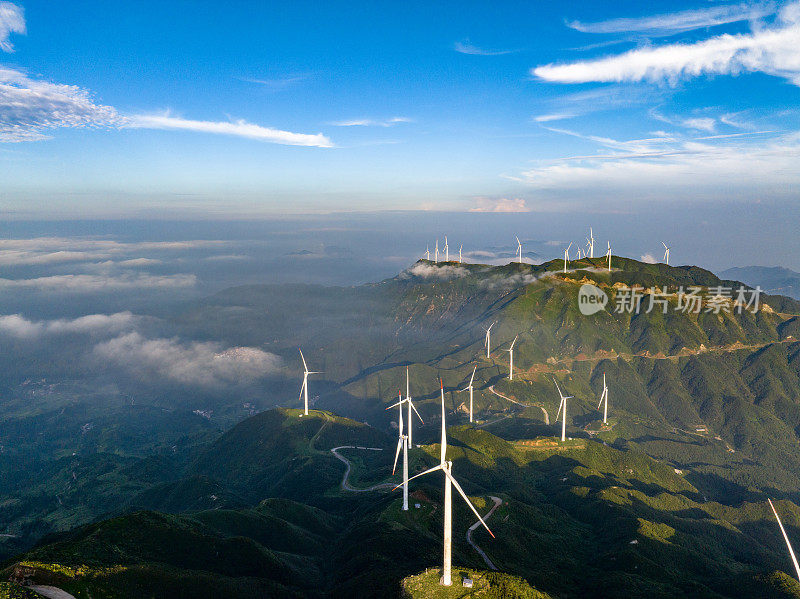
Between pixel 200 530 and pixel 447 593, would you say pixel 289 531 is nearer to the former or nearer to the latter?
pixel 200 530

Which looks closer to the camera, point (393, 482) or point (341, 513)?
point (341, 513)

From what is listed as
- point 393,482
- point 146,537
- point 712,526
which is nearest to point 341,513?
point 393,482

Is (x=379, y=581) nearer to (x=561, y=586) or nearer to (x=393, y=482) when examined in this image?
(x=561, y=586)

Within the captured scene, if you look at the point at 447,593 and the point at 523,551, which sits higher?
the point at 447,593

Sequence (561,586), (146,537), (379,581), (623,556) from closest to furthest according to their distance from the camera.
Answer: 1. (379,581)
2. (146,537)
3. (561,586)
4. (623,556)

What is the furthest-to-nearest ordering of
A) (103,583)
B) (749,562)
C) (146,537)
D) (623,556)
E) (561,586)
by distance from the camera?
(749,562) < (623,556) < (561,586) < (146,537) < (103,583)

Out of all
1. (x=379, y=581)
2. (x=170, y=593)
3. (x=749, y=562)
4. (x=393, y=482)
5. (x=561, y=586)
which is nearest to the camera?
(x=170, y=593)

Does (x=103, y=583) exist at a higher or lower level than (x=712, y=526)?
higher

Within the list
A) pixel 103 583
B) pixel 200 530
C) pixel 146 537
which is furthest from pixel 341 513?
pixel 103 583

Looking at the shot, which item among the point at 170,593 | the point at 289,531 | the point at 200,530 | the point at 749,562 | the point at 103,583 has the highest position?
the point at 103,583
